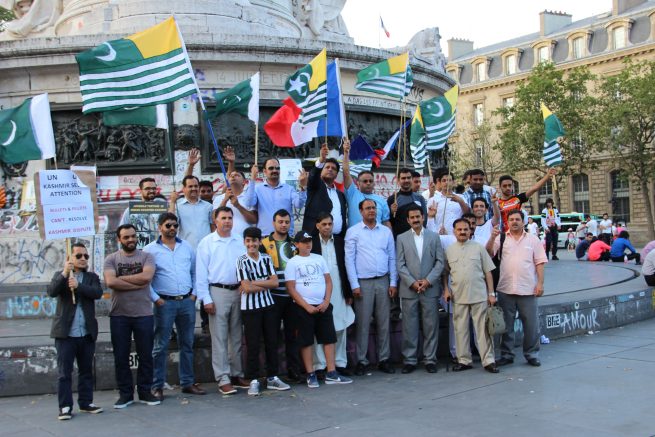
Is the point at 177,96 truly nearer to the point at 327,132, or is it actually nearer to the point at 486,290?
the point at 327,132

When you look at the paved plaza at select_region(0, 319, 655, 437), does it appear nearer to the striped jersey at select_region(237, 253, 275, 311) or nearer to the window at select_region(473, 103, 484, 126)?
the striped jersey at select_region(237, 253, 275, 311)

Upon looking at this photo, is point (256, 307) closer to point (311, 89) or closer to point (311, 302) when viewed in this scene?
point (311, 302)

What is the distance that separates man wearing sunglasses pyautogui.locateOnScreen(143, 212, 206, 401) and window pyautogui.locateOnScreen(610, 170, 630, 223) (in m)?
50.0

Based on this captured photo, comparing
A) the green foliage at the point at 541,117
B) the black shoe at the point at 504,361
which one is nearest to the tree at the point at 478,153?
the green foliage at the point at 541,117

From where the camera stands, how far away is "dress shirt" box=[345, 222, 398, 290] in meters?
7.92

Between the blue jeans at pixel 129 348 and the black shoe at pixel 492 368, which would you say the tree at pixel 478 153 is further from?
the blue jeans at pixel 129 348

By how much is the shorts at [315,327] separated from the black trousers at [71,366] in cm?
199

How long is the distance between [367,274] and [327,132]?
2.33 metres

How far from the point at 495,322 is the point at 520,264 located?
2.64 feet

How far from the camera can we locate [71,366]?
6453 millimetres

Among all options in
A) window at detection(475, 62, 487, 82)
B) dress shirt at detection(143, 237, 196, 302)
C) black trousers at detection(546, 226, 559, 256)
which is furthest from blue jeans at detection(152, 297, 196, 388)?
window at detection(475, 62, 487, 82)

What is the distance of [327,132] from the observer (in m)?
9.52

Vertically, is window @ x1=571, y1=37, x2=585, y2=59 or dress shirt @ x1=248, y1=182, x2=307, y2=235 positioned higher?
window @ x1=571, y1=37, x2=585, y2=59

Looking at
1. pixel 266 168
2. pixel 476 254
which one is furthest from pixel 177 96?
pixel 476 254
